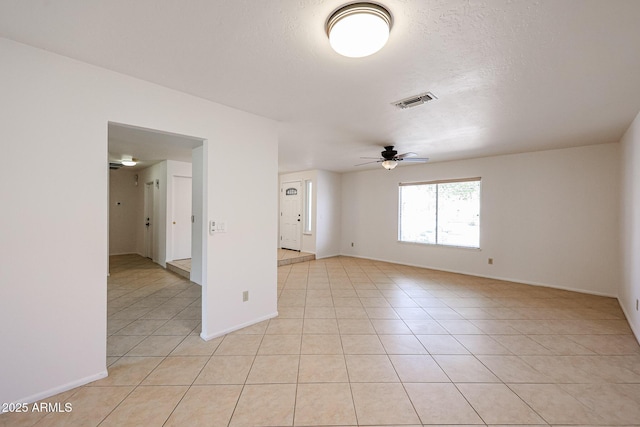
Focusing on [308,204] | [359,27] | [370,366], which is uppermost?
[359,27]

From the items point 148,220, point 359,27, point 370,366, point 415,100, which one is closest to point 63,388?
point 370,366

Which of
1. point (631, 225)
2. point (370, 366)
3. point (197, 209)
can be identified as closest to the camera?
point (370, 366)

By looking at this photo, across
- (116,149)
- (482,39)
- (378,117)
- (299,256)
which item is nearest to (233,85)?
(378,117)

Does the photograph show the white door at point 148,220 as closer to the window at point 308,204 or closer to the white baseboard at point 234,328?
the window at point 308,204

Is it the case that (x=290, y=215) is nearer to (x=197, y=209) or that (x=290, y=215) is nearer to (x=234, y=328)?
(x=197, y=209)

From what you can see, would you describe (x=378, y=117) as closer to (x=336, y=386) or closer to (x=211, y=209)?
(x=211, y=209)

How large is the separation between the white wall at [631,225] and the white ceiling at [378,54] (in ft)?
1.38

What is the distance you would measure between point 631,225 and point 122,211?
34.0 ft

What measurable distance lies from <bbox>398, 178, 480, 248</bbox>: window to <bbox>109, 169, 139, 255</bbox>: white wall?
24.9 ft

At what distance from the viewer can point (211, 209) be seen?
2662mm

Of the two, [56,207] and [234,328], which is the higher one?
[56,207]

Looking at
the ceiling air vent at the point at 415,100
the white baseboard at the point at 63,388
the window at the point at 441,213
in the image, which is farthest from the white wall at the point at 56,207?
the window at the point at 441,213

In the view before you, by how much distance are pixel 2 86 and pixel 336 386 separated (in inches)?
121

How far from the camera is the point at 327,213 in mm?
7336
